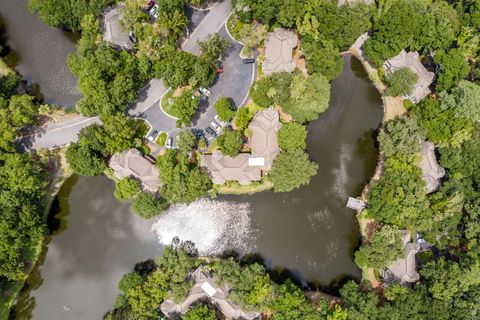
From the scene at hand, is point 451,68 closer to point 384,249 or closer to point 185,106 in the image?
point 384,249

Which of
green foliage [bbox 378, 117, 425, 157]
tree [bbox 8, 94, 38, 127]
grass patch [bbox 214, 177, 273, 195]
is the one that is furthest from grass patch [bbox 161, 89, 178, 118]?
green foliage [bbox 378, 117, 425, 157]

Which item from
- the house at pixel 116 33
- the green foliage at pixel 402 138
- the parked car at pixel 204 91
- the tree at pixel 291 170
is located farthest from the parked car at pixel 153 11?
the green foliage at pixel 402 138

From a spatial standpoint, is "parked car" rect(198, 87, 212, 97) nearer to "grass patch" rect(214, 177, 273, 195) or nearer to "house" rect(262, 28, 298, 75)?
"house" rect(262, 28, 298, 75)

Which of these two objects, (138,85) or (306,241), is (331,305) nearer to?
(306,241)

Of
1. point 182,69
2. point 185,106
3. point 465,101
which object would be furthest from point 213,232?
point 465,101

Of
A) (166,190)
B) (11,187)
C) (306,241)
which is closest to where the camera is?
(11,187)

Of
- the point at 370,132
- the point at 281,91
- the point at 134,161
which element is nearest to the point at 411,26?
the point at 370,132

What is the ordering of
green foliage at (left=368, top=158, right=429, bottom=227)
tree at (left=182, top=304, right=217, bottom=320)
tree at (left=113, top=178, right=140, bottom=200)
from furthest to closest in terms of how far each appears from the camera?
1. tree at (left=113, top=178, right=140, bottom=200)
2. green foliage at (left=368, top=158, right=429, bottom=227)
3. tree at (left=182, top=304, right=217, bottom=320)
